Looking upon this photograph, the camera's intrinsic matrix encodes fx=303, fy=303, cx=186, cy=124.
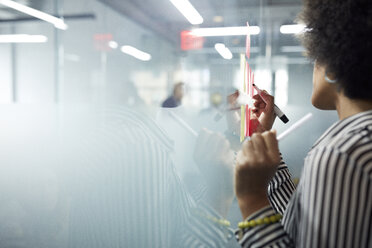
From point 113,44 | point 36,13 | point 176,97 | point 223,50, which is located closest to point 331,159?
point 176,97

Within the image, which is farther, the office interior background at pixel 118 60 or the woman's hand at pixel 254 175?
the office interior background at pixel 118 60

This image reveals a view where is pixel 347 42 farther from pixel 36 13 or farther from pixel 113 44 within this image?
pixel 36 13

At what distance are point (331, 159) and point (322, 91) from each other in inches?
8.7

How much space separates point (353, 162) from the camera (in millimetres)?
468

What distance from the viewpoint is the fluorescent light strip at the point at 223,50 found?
32.7 inches

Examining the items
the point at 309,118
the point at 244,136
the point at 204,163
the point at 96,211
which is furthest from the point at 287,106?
the point at 96,211

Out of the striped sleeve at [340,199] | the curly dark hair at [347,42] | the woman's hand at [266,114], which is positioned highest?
the curly dark hair at [347,42]

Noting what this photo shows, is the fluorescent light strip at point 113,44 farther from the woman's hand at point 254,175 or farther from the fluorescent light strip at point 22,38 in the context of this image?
the woman's hand at point 254,175

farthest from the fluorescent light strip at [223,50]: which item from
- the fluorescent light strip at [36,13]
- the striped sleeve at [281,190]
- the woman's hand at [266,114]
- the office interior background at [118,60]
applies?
the fluorescent light strip at [36,13]

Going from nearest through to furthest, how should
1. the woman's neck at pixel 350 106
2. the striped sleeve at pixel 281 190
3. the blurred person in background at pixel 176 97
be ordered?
the woman's neck at pixel 350 106
the blurred person in background at pixel 176 97
the striped sleeve at pixel 281 190

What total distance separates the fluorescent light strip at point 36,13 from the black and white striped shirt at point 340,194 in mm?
802

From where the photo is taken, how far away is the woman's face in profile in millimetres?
631

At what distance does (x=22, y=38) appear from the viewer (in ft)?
2.99

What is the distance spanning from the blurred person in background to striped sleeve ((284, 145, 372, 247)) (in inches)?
14.1
